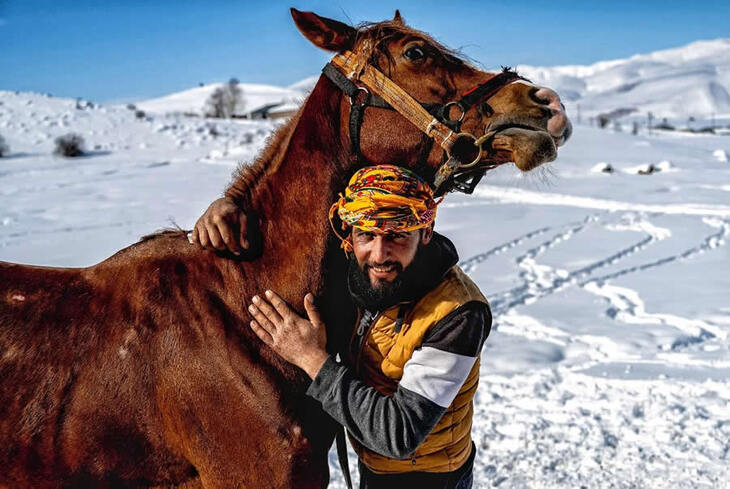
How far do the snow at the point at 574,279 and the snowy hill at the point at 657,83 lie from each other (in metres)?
39.1

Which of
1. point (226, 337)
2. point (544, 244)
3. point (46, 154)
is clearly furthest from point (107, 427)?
point (46, 154)

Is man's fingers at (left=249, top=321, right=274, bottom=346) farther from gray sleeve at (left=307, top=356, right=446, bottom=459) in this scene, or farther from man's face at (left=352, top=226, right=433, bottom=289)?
man's face at (left=352, top=226, right=433, bottom=289)

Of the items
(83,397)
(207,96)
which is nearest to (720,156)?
(83,397)

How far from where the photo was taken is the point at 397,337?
1.87 meters

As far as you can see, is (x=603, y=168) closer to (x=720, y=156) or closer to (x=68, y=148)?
(x=720, y=156)

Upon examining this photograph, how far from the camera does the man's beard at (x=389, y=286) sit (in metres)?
1.87

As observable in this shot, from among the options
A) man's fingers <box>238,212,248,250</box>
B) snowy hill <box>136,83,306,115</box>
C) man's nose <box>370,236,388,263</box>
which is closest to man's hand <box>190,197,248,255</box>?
man's fingers <box>238,212,248,250</box>

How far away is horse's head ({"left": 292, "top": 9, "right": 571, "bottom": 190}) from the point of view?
1.81 meters

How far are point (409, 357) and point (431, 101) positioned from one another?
2.70 ft

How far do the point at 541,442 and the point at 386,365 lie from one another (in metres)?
2.78

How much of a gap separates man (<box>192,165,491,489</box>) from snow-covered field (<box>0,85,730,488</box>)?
56cm

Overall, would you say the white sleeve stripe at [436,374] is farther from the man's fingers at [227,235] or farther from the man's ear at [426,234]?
the man's fingers at [227,235]

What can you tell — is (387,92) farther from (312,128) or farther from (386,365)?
(386,365)

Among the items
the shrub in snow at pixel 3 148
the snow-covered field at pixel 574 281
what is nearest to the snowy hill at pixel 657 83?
the snow-covered field at pixel 574 281
